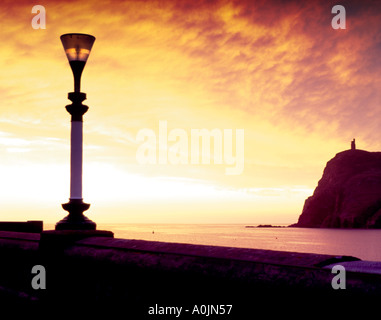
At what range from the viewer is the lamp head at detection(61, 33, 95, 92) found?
7.11 meters

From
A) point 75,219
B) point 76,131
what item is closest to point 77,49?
point 76,131

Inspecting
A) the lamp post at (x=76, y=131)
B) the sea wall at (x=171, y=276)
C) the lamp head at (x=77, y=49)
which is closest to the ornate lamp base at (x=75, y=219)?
the lamp post at (x=76, y=131)

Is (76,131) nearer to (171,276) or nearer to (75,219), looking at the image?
(75,219)

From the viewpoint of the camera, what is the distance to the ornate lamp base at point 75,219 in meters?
6.83

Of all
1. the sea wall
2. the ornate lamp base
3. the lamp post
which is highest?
the lamp post

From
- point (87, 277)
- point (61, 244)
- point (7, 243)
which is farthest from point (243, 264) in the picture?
point (7, 243)

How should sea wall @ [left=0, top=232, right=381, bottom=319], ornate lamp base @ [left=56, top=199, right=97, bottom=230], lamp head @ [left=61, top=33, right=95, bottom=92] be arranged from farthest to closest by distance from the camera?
lamp head @ [left=61, top=33, right=95, bottom=92]
ornate lamp base @ [left=56, top=199, right=97, bottom=230]
sea wall @ [left=0, top=232, right=381, bottom=319]

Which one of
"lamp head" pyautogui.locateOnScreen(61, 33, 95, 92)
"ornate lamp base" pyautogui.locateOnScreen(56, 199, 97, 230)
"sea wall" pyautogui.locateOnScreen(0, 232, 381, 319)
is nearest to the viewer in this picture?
"sea wall" pyautogui.locateOnScreen(0, 232, 381, 319)

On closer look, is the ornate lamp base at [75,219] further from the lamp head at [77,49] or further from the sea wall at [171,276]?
the lamp head at [77,49]

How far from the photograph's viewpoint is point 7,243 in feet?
26.8

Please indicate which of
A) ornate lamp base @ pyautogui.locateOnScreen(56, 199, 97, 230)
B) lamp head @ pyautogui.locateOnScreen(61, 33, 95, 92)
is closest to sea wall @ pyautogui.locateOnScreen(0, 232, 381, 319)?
ornate lamp base @ pyautogui.locateOnScreen(56, 199, 97, 230)

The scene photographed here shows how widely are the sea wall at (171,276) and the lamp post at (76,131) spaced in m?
0.38

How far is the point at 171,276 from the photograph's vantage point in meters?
4.43

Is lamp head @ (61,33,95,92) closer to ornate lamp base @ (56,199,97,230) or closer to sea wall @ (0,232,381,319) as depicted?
ornate lamp base @ (56,199,97,230)
